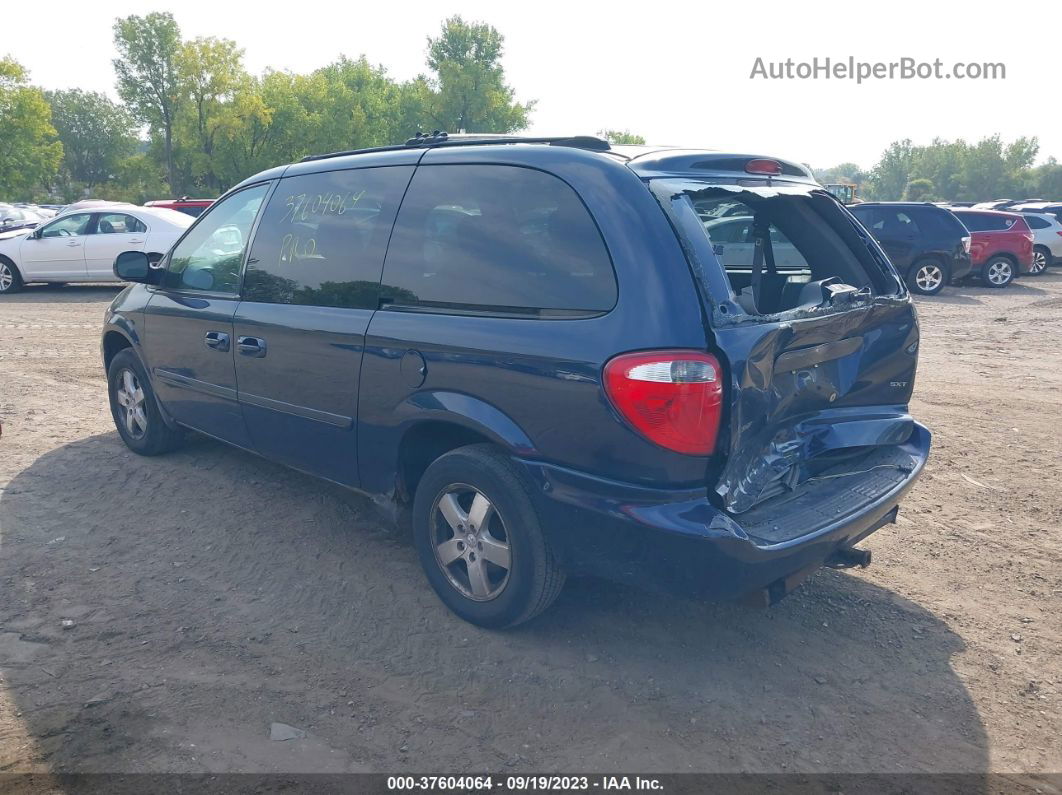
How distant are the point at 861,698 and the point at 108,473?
4.54m

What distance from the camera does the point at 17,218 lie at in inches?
1178

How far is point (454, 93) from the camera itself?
191 ft

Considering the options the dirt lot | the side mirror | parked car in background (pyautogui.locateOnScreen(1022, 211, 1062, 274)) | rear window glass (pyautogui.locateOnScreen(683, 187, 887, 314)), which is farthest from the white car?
parked car in background (pyautogui.locateOnScreen(1022, 211, 1062, 274))

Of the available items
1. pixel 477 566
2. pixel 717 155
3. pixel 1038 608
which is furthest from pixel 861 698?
pixel 717 155

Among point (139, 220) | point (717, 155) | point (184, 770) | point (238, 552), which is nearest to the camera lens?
point (184, 770)

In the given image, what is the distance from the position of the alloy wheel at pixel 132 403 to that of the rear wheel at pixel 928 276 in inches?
610

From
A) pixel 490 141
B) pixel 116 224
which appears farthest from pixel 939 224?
pixel 490 141

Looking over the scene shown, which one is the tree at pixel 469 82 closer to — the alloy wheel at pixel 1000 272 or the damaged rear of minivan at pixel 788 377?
the alloy wheel at pixel 1000 272

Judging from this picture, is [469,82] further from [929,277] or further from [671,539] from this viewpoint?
[671,539]

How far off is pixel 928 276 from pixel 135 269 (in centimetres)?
1586

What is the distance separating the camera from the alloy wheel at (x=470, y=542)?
3.48 meters

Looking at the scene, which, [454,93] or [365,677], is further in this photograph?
[454,93]

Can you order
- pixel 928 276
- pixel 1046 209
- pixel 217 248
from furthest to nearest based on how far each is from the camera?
pixel 1046 209, pixel 928 276, pixel 217 248

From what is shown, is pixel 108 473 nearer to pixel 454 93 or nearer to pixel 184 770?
pixel 184 770
